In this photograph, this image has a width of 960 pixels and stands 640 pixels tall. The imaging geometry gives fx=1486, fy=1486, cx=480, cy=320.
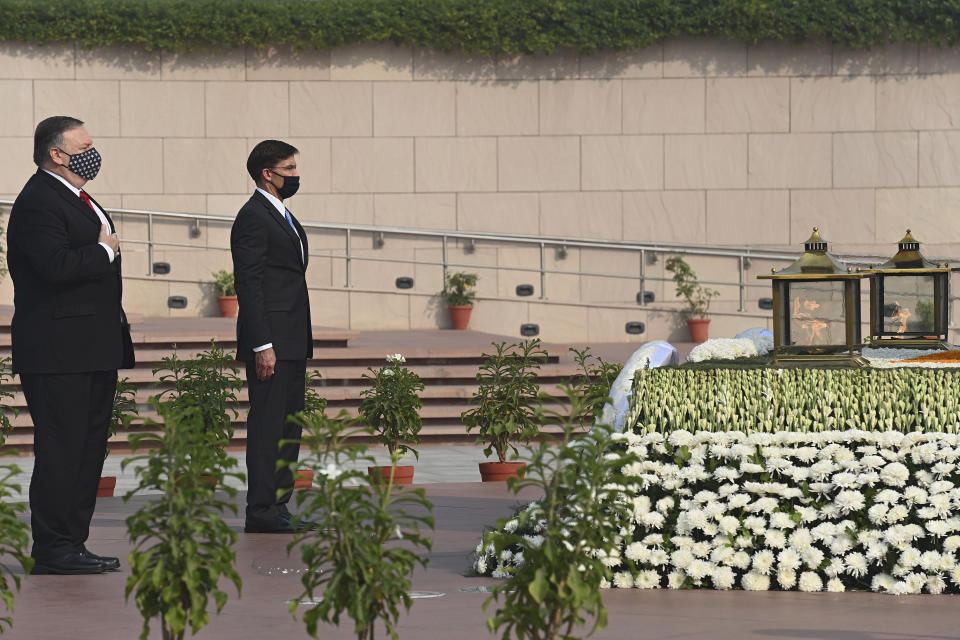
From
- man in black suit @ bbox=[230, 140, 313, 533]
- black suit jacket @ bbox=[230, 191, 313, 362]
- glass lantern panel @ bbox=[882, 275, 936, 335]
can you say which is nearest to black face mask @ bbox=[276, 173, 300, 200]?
man in black suit @ bbox=[230, 140, 313, 533]

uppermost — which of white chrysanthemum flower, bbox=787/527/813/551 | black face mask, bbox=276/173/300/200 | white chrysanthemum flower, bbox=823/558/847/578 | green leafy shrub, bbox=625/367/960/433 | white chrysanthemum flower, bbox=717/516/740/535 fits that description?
black face mask, bbox=276/173/300/200

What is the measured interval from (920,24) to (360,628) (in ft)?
56.5

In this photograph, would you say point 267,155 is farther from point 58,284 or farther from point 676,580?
point 676,580

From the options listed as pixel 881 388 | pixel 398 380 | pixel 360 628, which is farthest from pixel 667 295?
pixel 360 628

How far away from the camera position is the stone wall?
63.0 feet

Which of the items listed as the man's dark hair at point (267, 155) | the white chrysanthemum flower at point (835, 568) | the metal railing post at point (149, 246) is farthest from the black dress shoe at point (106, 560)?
the metal railing post at point (149, 246)

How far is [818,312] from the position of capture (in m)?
6.48

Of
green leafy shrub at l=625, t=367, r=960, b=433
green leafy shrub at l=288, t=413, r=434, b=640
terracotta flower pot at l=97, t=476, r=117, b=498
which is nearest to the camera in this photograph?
green leafy shrub at l=288, t=413, r=434, b=640

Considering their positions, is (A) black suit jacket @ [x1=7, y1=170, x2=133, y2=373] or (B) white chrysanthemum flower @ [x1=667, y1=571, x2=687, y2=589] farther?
(A) black suit jacket @ [x1=7, y1=170, x2=133, y2=373]

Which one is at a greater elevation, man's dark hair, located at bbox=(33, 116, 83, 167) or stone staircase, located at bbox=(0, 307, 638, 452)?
man's dark hair, located at bbox=(33, 116, 83, 167)

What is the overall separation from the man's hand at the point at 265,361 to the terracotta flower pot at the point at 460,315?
38.5 feet

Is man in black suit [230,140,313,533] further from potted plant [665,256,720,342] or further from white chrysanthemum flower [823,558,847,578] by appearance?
potted plant [665,256,720,342]

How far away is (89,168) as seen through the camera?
6.22 meters

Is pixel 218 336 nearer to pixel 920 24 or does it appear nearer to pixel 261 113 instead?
pixel 261 113
